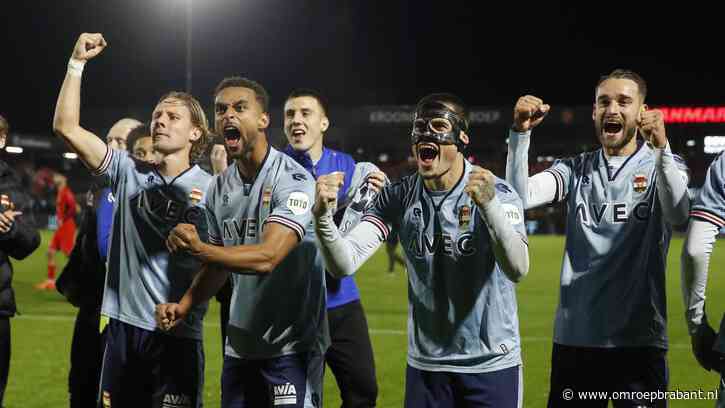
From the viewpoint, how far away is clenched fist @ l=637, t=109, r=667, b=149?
4.15 metres

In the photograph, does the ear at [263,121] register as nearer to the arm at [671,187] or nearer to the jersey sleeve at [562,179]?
the jersey sleeve at [562,179]

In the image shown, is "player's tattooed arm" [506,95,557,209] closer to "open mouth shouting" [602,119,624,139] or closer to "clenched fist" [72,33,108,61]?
"open mouth shouting" [602,119,624,139]

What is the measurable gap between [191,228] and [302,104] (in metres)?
2.56

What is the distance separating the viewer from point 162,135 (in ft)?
16.1

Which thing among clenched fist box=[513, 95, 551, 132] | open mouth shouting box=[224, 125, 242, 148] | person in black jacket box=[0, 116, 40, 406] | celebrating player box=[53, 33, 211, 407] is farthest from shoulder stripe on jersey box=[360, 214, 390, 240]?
person in black jacket box=[0, 116, 40, 406]

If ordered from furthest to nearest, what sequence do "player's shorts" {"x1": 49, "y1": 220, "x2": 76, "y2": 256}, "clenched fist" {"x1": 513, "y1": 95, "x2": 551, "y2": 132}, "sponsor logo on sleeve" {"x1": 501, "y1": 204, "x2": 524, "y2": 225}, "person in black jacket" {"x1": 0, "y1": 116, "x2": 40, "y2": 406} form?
"player's shorts" {"x1": 49, "y1": 220, "x2": 76, "y2": 256}, "person in black jacket" {"x1": 0, "y1": 116, "x2": 40, "y2": 406}, "clenched fist" {"x1": 513, "y1": 95, "x2": 551, "y2": 132}, "sponsor logo on sleeve" {"x1": 501, "y1": 204, "x2": 524, "y2": 225}

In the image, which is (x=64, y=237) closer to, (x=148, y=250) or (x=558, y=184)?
(x=148, y=250)

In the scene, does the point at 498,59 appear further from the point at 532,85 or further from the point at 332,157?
the point at 332,157

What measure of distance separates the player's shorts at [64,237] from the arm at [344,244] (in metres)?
13.9

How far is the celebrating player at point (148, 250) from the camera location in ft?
15.4

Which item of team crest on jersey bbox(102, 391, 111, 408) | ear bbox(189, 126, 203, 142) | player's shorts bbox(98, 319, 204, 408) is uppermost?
ear bbox(189, 126, 203, 142)

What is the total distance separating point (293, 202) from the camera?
429cm

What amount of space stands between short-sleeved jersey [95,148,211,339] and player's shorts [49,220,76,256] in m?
12.7

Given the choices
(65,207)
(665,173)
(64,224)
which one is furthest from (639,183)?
(64,224)
